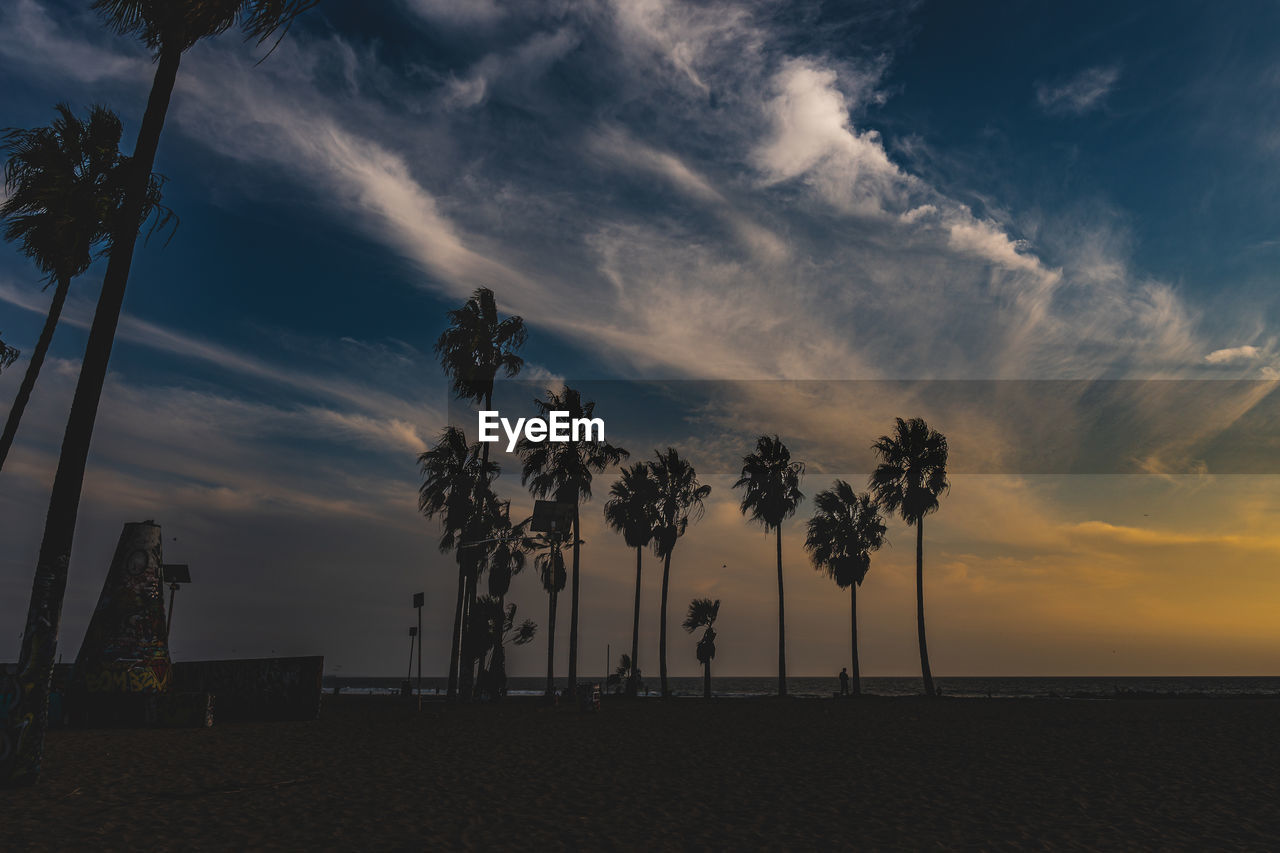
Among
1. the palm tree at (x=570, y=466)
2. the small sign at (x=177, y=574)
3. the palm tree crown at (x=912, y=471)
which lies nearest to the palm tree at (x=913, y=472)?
the palm tree crown at (x=912, y=471)

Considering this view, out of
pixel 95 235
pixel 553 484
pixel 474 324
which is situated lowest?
pixel 553 484

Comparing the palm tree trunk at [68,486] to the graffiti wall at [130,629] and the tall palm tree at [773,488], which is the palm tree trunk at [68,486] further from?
the tall palm tree at [773,488]

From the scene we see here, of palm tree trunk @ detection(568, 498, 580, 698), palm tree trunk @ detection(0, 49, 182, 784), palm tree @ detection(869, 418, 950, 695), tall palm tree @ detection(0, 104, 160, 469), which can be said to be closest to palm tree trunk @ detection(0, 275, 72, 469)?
tall palm tree @ detection(0, 104, 160, 469)

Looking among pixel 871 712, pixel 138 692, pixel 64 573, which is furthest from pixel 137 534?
pixel 871 712

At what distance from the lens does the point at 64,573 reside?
512 inches

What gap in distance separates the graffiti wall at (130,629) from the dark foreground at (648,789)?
178 centimetres

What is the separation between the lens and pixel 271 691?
25.7 meters

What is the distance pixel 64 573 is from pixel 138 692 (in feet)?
33.5

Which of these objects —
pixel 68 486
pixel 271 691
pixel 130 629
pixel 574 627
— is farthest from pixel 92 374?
pixel 574 627

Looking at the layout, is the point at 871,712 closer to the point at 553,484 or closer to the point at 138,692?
the point at 553,484

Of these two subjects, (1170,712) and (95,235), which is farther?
(1170,712)

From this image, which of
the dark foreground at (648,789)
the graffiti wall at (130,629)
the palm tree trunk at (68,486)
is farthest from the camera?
the graffiti wall at (130,629)

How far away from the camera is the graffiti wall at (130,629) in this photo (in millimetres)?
21109

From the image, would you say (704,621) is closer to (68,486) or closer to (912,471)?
(912,471)
